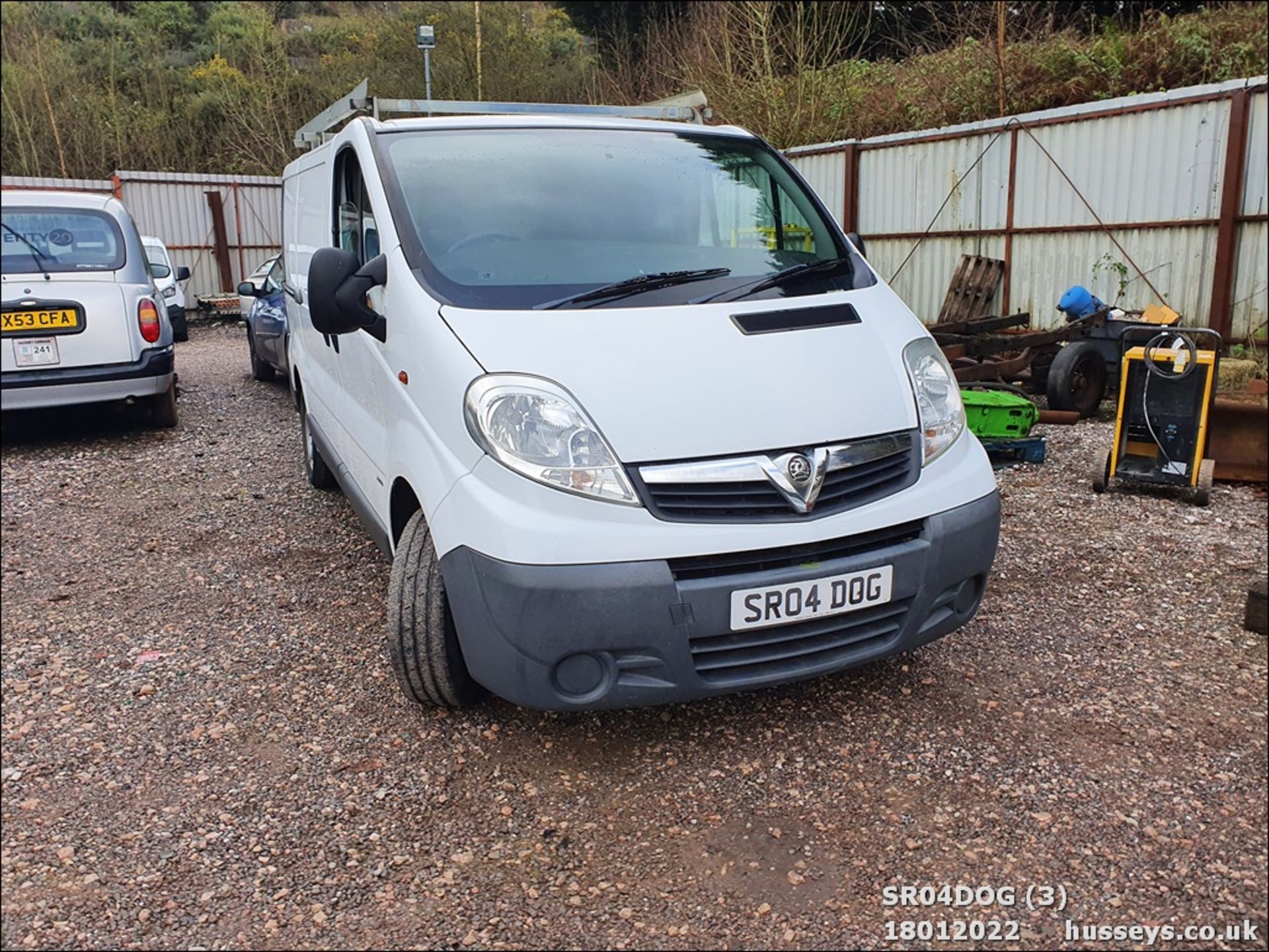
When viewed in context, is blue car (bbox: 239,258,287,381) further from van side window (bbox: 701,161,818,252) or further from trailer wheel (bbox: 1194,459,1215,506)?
trailer wheel (bbox: 1194,459,1215,506)

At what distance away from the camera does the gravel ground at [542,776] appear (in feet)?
7.09

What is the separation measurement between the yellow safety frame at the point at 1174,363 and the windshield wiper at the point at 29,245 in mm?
4936

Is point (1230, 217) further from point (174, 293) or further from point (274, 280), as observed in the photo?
point (174, 293)

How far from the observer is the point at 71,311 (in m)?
2.10

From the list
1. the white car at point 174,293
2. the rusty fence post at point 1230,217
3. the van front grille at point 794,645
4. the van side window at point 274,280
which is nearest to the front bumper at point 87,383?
the van front grille at point 794,645

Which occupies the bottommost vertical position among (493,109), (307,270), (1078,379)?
(1078,379)

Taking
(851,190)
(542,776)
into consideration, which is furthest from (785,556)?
(851,190)

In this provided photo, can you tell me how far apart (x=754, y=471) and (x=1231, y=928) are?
1447 mm

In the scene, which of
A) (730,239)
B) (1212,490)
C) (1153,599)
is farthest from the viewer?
(1212,490)

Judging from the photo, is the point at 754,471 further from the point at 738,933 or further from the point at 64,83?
the point at 64,83

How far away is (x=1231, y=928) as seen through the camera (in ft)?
6.83

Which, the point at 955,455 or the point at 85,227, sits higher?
the point at 85,227

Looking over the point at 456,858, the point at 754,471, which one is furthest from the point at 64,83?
the point at 456,858

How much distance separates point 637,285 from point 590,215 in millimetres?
432
